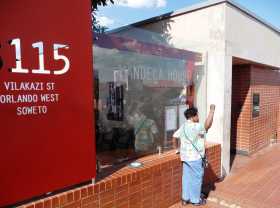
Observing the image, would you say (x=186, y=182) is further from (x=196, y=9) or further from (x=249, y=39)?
(x=249, y=39)

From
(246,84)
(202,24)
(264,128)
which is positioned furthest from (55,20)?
(264,128)

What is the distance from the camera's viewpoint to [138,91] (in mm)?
4855

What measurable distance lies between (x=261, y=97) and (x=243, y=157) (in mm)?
1985

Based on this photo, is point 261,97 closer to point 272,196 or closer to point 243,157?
point 243,157

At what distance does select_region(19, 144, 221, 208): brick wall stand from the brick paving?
1.56 ft

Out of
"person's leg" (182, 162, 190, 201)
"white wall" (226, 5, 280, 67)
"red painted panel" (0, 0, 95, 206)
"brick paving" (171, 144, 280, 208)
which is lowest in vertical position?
"brick paving" (171, 144, 280, 208)

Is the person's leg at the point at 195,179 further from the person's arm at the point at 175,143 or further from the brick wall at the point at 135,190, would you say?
the person's arm at the point at 175,143

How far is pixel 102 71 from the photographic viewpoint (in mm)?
4172

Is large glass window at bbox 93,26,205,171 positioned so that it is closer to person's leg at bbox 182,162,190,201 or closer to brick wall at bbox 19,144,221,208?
brick wall at bbox 19,144,221,208

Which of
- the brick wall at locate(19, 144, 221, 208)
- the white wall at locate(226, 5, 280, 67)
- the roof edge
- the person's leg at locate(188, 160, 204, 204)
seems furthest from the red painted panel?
the white wall at locate(226, 5, 280, 67)

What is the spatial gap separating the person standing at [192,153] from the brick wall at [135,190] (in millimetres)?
188

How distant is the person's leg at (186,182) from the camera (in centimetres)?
460

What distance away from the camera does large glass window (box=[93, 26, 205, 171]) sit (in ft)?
13.9

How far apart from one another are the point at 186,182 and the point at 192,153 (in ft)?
1.76
